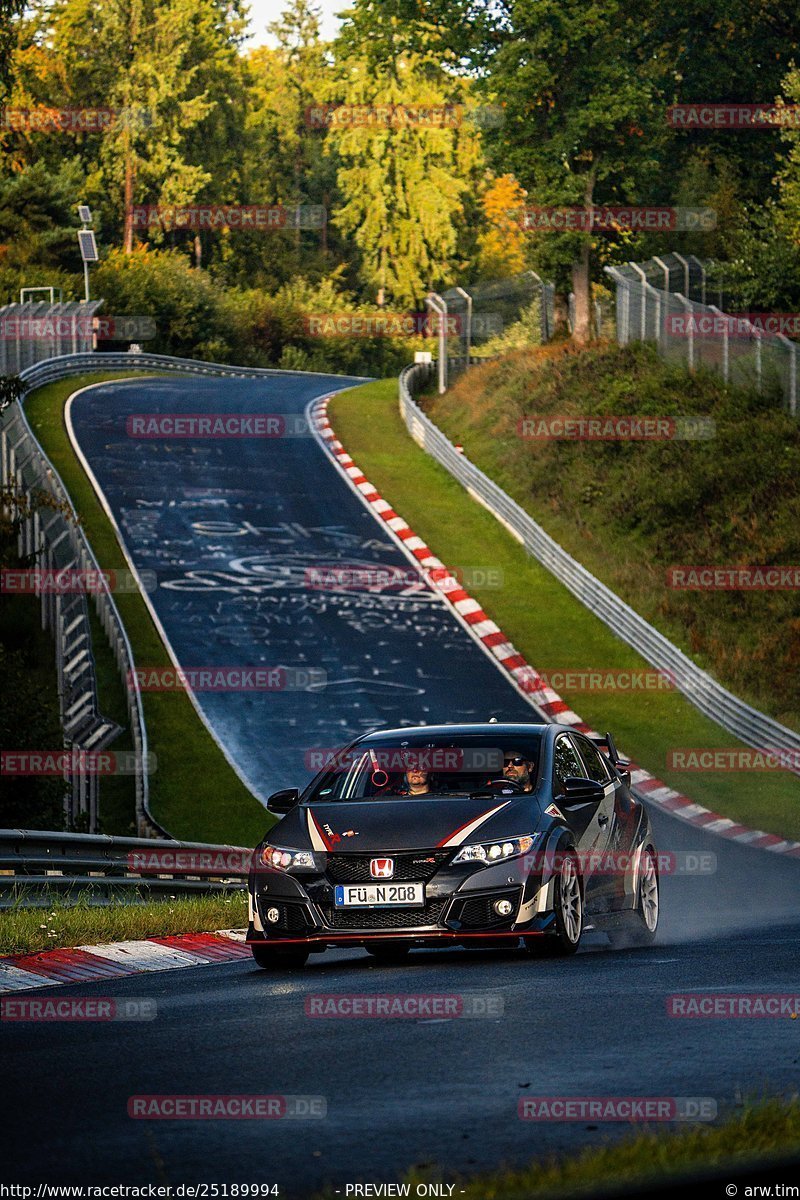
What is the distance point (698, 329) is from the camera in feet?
143

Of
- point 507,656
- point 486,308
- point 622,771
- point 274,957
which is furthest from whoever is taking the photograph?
point 486,308

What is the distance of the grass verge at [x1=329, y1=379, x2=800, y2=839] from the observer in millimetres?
25984

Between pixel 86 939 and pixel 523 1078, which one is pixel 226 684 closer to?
pixel 86 939

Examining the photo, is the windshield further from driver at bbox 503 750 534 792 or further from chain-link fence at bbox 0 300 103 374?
chain-link fence at bbox 0 300 103 374

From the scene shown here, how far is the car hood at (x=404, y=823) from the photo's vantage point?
Result: 10.9 m

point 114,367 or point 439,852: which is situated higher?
point 114,367

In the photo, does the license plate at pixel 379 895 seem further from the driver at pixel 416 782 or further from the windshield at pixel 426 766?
the driver at pixel 416 782

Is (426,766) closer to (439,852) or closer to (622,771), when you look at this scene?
(439,852)

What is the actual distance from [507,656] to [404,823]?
69.3 feet

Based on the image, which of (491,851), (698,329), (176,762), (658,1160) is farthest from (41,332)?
(658,1160)

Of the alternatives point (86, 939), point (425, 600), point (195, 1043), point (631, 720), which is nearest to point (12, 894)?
point (86, 939)

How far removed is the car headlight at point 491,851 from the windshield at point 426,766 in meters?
0.88

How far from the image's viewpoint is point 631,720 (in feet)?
96.6

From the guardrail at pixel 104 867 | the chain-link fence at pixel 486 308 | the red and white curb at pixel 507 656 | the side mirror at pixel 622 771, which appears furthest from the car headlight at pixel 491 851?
the chain-link fence at pixel 486 308
